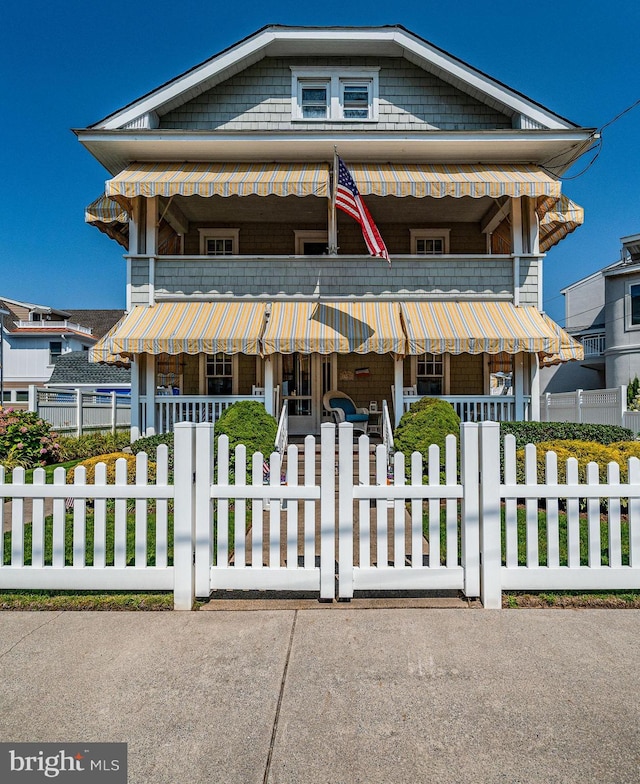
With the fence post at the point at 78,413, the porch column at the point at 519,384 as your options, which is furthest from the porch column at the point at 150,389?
the porch column at the point at 519,384

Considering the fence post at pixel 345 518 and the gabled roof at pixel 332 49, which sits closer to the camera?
the fence post at pixel 345 518

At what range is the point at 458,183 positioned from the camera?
35.4ft

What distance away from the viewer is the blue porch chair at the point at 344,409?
12.4 metres

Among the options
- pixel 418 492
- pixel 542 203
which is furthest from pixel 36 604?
pixel 542 203

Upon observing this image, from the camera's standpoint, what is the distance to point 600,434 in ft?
32.4

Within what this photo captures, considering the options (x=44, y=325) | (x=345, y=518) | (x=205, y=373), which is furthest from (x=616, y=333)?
(x=44, y=325)

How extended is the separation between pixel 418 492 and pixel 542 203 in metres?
9.75

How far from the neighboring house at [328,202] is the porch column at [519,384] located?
0.04 m

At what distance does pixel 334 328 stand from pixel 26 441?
7.66m

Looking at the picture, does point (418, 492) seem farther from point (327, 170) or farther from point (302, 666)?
point (327, 170)

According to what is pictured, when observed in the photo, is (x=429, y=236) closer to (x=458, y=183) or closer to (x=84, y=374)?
(x=458, y=183)

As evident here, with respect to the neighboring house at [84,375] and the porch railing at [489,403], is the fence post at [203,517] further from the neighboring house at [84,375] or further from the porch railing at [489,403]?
the neighboring house at [84,375]

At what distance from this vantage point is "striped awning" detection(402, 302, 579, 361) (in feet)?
33.8

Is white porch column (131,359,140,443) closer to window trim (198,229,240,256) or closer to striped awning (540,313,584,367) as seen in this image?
window trim (198,229,240,256)
